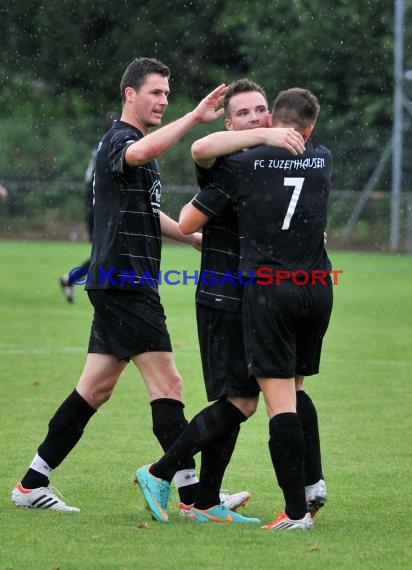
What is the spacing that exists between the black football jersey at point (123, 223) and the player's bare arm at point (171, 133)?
0.26m

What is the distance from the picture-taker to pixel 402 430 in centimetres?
918

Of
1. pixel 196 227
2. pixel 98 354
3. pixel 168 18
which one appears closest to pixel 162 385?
pixel 98 354

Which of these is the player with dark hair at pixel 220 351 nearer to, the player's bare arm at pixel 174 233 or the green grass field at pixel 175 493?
the green grass field at pixel 175 493

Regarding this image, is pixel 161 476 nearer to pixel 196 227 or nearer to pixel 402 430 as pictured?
pixel 196 227

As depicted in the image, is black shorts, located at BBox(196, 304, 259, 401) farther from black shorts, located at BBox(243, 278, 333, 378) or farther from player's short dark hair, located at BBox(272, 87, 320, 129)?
player's short dark hair, located at BBox(272, 87, 320, 129)

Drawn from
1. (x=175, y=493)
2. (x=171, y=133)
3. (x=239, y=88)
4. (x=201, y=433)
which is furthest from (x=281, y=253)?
(x=175, y=493)

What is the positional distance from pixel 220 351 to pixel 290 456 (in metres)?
0.65

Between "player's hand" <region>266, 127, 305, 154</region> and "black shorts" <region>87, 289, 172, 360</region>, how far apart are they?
1.10 meters

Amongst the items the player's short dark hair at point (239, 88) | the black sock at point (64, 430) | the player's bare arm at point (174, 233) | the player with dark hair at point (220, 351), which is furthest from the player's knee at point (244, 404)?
the player's short dark hair at point (239, 88)

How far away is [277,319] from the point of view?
607 centimetres

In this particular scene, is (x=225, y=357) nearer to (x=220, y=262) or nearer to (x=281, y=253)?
(x=220, y=262)

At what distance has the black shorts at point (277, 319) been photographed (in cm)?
605

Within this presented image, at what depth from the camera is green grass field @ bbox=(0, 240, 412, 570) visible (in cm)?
560
